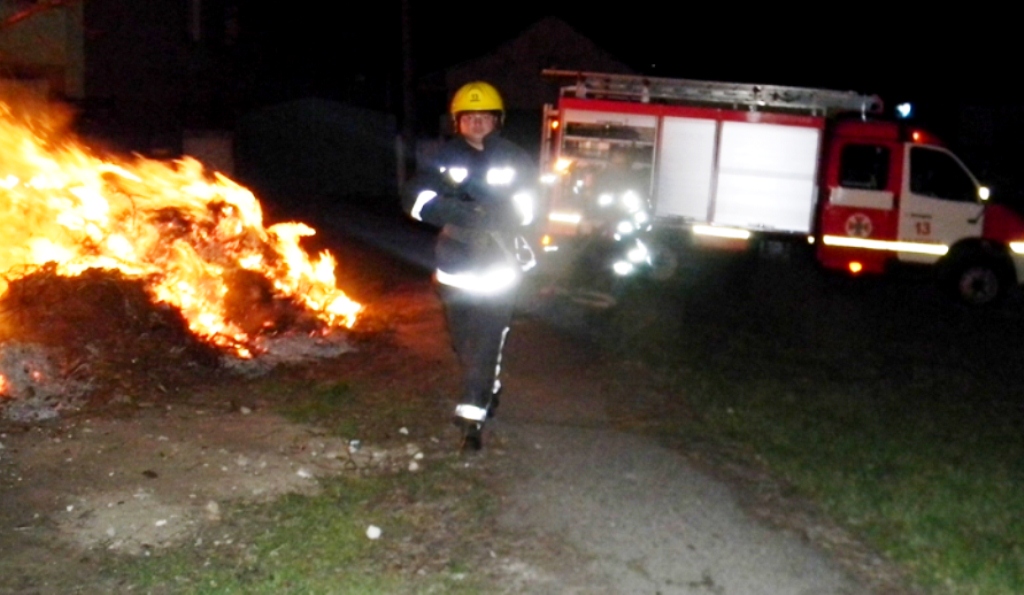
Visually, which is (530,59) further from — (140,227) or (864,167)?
(140,227)

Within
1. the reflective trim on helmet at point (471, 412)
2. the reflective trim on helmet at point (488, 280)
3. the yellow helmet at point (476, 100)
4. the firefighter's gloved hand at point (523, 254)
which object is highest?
the yellow helmet at point (476, 100)

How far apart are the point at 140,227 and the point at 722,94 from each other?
9.46 meters

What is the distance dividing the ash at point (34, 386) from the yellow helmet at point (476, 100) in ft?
8.87

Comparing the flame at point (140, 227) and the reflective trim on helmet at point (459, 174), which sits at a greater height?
the reflective trim on helmet at point (459, 174)

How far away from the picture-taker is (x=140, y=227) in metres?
9.07

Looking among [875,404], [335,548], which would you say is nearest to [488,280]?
[335,548]

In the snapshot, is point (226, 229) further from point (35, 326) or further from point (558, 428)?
point (558, 428)

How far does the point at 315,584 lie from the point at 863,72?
3637 centimetres

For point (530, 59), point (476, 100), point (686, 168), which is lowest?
point (686, 168)

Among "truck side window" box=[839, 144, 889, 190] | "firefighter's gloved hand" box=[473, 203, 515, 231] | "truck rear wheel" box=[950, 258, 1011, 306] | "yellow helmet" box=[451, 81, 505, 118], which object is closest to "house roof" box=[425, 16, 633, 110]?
"truck side window" box=[839, 144, 889, 190]

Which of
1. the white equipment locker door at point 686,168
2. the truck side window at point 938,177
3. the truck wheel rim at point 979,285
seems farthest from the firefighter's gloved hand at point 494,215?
the truck wheel rim at point 979,285

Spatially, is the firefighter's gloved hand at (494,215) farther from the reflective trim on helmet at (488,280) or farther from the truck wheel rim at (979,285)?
the truck wheel rim at (979,285)

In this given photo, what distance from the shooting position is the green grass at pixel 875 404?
642 cm

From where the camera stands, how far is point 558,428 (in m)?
7.98
